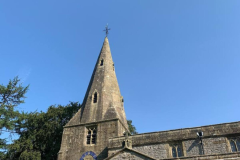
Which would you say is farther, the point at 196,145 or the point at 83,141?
the point at 83,141

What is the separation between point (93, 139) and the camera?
2048cm

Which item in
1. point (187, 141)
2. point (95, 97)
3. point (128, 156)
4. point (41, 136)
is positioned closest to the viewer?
point (128, 156)

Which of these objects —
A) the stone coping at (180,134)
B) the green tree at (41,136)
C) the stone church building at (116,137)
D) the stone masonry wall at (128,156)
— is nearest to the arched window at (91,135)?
the stone church building at (116,137)

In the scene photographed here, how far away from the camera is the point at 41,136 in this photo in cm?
2536

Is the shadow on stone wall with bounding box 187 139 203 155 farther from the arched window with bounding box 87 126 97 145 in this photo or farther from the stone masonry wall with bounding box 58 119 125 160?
the arched window with bounding box 87 126 97 145

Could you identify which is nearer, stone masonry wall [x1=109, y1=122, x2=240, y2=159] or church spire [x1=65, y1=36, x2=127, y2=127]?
stone masonry wall [x1=109, y1=122, x2=240, y2=159]

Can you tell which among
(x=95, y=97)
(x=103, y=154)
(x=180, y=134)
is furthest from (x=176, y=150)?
(x=95, y=97)

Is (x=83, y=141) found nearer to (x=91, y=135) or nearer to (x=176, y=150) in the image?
(x=91, y=135)

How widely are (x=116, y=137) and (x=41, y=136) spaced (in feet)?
35.3

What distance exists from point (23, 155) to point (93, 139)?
7.58m

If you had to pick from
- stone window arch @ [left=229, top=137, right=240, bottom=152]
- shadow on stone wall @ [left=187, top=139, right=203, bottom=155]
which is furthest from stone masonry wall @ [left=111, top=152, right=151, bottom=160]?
stone window arch @ [left=229, top=137, right=240, bottom=152]

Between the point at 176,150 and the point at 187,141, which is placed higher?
the point at 187,141

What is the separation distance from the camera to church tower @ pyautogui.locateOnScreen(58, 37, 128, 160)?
64.8 feet

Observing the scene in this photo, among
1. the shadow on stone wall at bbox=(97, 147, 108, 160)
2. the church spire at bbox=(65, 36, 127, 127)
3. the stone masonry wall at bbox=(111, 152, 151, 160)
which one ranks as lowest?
the stone masonry wall at bbox=(111, 152, 151, 160)
